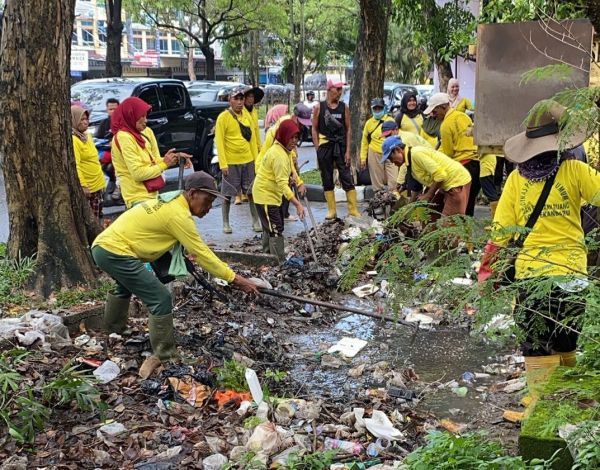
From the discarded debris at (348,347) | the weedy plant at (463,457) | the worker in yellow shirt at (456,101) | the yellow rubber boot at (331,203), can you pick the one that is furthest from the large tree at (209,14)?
the weedy plant at (463,457)

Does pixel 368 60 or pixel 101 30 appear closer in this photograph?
pixel 368 60

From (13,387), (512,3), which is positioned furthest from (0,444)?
(512,3)

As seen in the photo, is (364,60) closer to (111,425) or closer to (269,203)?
(269,203)

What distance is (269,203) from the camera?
8.55 meters

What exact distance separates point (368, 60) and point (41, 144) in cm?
843

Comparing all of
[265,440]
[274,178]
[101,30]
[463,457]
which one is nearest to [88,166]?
[274,178]

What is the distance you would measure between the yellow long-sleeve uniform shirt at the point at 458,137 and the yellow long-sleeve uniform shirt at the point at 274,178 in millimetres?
2142

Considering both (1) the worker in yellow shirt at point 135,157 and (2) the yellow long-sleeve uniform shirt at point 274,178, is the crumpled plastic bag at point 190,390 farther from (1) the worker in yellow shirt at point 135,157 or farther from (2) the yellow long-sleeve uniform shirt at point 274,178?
(2) the yellow long-sleeve uniform shirt at point 274,178

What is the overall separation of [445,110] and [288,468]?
6.76 m

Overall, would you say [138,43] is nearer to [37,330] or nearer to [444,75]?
[444,75]

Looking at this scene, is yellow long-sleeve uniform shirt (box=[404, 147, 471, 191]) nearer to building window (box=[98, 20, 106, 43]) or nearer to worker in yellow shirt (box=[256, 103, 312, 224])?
worker in yellow shirt (box=[256, 103, 312, 224])

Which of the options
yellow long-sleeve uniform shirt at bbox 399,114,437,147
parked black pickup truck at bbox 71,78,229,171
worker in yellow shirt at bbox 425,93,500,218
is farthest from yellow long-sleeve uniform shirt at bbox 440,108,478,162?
parked black pickup truck at bbox 71,78,229,171

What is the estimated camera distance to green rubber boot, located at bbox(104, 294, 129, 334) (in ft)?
20.1

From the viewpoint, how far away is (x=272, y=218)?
28.1ft
